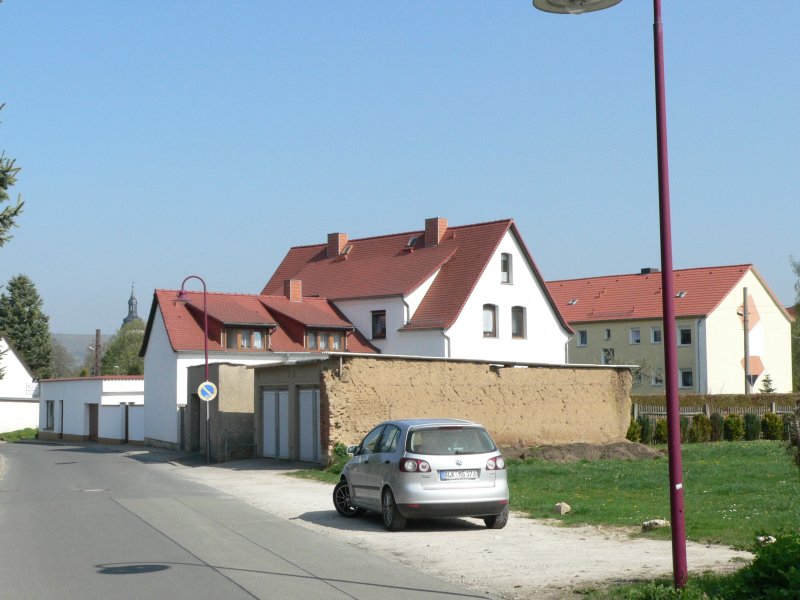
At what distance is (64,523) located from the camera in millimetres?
17031

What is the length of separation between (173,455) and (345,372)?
45.9 ft

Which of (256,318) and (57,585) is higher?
(256,318)

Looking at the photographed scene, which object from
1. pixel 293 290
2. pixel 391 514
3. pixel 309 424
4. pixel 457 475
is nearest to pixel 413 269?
pixel 293 290

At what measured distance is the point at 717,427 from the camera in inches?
1711

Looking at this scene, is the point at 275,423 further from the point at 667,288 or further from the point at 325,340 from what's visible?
the point at 667,288

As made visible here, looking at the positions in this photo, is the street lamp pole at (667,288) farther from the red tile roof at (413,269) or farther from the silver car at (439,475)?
the red tile roof at (413,269)

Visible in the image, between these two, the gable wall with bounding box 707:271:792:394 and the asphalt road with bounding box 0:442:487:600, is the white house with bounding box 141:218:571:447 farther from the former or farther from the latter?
the asphalt road with bounding box 0:442:487:600

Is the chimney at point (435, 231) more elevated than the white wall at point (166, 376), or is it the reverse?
the chimney at point (435, 231)

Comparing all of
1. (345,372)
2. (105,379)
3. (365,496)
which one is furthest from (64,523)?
(105,379)

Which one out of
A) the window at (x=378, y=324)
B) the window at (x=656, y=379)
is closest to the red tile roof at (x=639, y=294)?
the window at (x=656, y=379)

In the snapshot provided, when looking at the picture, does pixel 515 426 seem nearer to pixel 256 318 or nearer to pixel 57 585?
pixel 256 318

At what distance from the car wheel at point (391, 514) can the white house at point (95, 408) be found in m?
38.4

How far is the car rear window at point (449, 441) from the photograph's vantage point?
601 inches

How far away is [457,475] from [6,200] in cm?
1085
